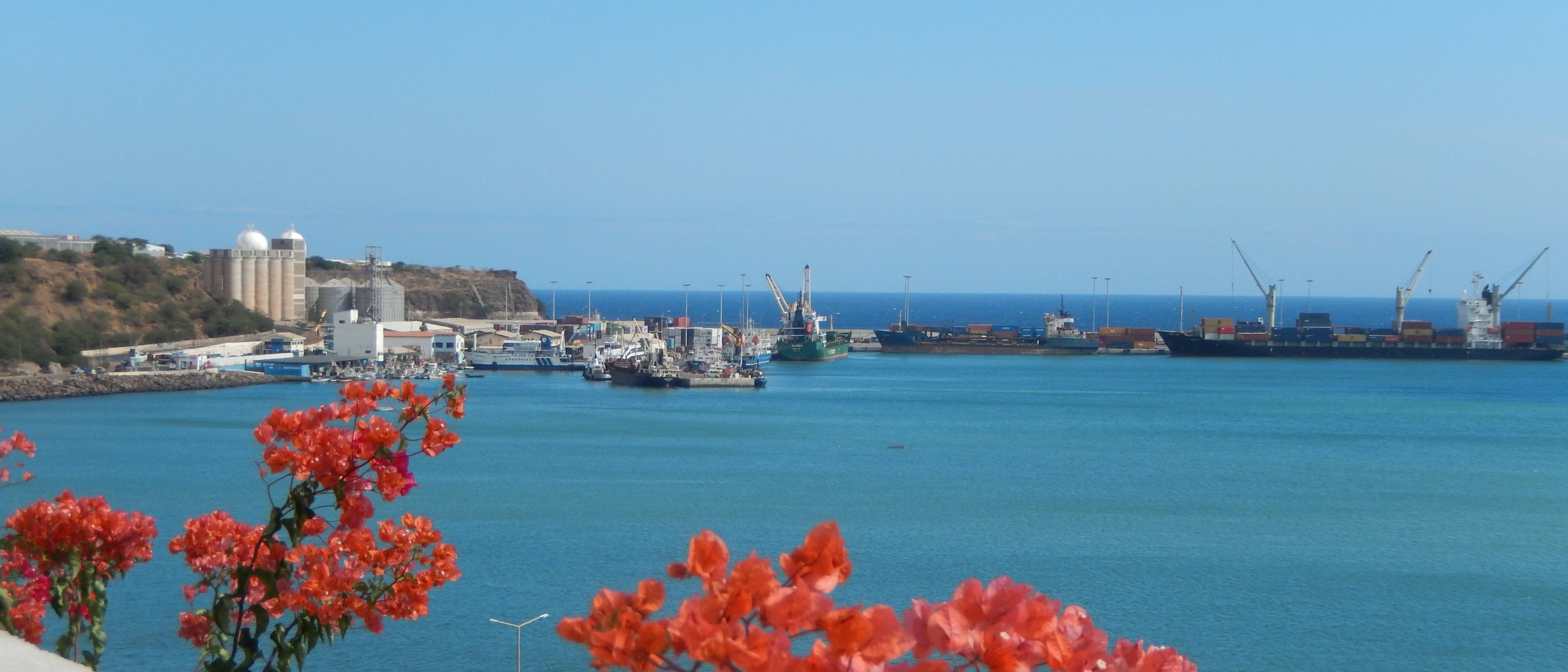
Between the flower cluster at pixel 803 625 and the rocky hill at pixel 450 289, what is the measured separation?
40469mm

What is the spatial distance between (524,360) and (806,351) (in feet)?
25.2

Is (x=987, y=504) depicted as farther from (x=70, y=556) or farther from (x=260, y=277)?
(x=260, y=277)

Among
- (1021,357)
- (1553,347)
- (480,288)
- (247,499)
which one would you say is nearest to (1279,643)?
(247,499)

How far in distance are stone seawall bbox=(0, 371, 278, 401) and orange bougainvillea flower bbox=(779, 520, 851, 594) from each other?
70.0 ft

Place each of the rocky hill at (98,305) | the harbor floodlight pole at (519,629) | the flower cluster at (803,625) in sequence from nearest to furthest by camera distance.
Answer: the flower cluster at (803,625) < the harbor floodlight pole at (519,629) < the rocky hill at (98,305)

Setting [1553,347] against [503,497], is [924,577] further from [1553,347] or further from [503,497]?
[1553,347]

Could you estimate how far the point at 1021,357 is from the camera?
1420 inches

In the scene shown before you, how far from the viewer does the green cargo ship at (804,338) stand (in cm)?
3347

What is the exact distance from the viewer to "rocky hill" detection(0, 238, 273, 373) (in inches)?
895

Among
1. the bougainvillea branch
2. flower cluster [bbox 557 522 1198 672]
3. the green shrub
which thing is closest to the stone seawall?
the green shrub

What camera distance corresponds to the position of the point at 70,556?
6.34 feet

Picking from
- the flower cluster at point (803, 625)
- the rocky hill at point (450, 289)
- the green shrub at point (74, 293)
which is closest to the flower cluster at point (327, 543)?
the flower cluster at point (803, 625)

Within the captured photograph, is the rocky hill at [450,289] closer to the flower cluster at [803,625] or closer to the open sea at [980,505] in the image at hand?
the open sea at [980,505]

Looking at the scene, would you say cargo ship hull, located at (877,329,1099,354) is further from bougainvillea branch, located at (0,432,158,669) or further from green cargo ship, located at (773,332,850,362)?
bougainvillea branch, located at (0,432,158,669)
